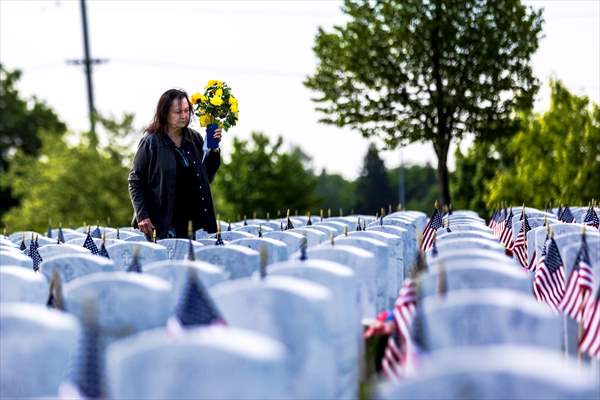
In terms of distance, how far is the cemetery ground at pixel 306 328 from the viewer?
345 centimetres

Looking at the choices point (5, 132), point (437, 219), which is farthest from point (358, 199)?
point (437, 219)

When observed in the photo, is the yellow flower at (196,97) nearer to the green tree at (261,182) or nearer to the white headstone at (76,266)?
the white headstone at (76,266)

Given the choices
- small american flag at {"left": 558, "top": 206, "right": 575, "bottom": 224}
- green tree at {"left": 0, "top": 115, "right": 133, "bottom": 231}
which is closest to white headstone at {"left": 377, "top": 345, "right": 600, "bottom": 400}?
small american flag at {"left": 558, "top": 206, "right": 575, "bottom": 224}

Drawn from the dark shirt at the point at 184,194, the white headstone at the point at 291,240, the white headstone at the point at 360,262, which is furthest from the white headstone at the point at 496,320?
the dark shirt at the point at 184,194

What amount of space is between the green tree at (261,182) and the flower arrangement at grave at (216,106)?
153ft

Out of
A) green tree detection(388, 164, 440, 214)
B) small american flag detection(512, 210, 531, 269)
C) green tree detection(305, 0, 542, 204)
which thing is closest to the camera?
small american flag detection(512, 210, 531, 269)

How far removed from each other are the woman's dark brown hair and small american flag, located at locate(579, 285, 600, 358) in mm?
4809

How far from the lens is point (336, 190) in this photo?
115 metres

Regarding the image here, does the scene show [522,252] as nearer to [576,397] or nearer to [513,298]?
[513,298]

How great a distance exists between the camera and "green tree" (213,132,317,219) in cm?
5941

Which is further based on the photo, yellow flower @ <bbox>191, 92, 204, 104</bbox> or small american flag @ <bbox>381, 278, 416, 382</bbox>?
yellow flower @ <bbox>191, 92, 204, 104</bbox>

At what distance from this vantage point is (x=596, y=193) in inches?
1275

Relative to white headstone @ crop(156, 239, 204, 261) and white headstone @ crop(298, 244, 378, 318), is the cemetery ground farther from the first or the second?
white headstone @ crop(156, 239, 204, 261)

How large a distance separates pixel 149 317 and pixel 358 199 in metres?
93.6
